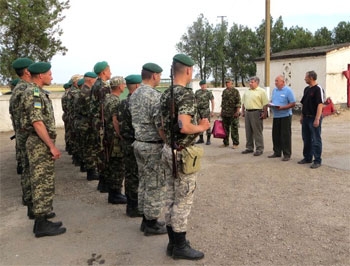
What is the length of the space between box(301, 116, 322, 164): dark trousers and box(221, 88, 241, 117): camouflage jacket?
2.19 metres

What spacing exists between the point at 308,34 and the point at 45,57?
2667cm

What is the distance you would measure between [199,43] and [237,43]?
13.8 feet

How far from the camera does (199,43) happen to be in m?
29.9

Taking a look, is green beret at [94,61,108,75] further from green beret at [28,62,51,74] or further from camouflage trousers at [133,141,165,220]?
camouflage trousers at [133,141,165,220]

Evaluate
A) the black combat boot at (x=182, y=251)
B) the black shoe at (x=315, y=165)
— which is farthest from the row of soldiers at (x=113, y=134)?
the black shoe at (x=315, y=165)

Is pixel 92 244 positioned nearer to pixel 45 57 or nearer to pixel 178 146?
pixel 178 146

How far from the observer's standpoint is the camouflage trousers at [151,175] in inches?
156

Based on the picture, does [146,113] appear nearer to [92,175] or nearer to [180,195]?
[180,195]

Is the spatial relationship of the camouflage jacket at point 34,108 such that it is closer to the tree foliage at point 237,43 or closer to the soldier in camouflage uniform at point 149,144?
the soldier in camouflage uniform at point 149,144

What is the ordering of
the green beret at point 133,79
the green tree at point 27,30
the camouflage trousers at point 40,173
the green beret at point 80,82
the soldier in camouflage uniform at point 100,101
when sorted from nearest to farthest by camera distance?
the camouflage trousers at point 40,173, the green beret at point 133,79, the soldier in camouflage uniform at point 100,101, the green beret at point 80,82, the green tree at point 27,30

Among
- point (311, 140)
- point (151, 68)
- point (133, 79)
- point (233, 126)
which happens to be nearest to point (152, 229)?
point (151, 68)

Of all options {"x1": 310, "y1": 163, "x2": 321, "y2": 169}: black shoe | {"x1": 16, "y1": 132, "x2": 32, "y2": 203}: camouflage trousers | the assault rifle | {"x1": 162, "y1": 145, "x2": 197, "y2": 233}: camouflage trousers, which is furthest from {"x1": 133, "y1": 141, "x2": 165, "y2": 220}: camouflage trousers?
{"x1": 310, "y1": 163, "x2": 321, "y2": 169}: black shoe

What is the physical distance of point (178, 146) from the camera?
3.34m

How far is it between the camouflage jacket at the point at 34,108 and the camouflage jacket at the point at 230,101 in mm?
5624
